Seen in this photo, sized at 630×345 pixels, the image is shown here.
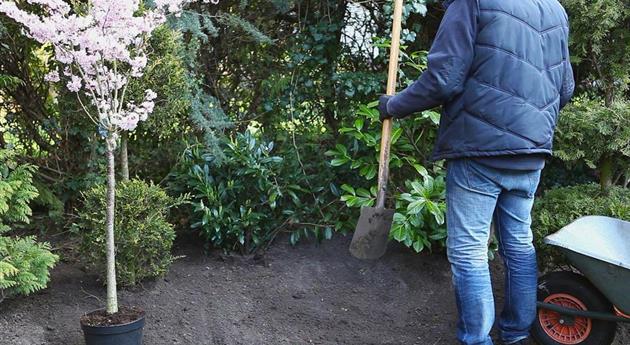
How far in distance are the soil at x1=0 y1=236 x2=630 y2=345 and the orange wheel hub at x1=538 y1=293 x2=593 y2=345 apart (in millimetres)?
462

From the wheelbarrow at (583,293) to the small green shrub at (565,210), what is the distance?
11.6 inches

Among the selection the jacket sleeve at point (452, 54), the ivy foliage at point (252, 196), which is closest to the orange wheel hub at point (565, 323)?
the jacket sleeve at point (452, 54)

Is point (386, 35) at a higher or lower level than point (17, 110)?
higher

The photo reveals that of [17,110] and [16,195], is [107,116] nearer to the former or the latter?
[16,195]

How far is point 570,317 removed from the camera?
343 cm

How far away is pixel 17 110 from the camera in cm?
488

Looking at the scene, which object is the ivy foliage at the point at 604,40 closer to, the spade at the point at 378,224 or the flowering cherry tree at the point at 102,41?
the spade at the point at 378,224

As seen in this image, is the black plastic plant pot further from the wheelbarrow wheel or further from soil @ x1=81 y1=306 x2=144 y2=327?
the wheelbarrow wheel

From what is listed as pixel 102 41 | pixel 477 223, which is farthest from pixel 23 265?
pixel 477 223

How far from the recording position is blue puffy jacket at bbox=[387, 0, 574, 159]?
2.90 meters

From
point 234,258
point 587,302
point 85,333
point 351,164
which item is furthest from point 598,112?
point 85,333

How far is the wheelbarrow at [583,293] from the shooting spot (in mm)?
3191

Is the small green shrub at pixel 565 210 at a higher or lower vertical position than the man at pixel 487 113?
lower

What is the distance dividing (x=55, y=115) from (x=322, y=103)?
1.97 metres
